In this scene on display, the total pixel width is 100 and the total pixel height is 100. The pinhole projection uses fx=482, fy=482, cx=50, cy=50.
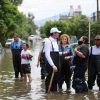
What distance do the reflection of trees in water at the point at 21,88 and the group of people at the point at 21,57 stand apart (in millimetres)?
548

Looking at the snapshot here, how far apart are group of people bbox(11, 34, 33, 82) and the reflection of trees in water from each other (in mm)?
548

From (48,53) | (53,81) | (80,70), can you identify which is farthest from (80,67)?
(48,53)

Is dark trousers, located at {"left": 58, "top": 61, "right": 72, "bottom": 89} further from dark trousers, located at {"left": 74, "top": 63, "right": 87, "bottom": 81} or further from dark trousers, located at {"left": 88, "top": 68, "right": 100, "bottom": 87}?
dark trousers, located at {"left": 88, "top": 68, "right": 100, "bottom": 87}

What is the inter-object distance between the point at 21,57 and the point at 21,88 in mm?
2693

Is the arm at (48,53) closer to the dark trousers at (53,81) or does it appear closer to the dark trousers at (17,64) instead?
the dark trousers at (53,81)

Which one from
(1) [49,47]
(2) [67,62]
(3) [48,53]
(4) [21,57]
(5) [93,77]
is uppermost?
(1) [49,47]

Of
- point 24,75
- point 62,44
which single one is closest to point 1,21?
point 24,75

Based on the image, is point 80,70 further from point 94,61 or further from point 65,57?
point 65,57

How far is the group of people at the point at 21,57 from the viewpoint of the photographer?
57.1ft

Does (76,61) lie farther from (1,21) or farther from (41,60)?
(1,21)

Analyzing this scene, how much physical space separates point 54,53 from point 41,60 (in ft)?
15.1

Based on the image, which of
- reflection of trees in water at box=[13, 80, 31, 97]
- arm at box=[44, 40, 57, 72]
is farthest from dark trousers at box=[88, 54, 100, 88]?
reflection of trees in water at box=[13, 80, 31, 97]

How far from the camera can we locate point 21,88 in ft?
49.3

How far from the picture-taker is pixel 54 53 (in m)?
13.3
